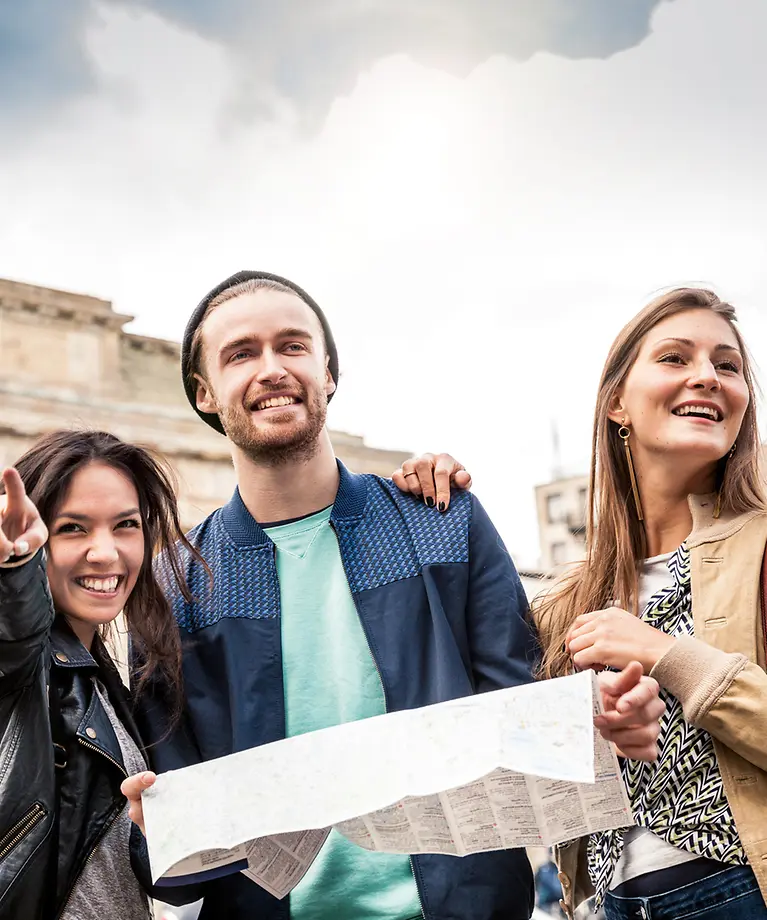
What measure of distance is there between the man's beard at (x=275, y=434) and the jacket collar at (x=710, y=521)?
134 centimetres

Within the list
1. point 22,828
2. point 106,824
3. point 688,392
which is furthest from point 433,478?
point 22,828

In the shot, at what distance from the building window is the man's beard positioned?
3999 cm

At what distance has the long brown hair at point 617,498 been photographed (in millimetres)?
3336

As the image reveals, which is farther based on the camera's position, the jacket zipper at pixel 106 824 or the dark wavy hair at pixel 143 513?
the dark wavy hair at pixel 143 513

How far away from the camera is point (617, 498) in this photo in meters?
3.54

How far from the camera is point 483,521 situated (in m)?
3.61

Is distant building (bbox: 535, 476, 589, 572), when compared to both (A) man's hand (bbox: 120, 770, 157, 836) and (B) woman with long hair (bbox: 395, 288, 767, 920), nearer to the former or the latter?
(B) woman with long hair (bbox: 395, 288, 767, 920)

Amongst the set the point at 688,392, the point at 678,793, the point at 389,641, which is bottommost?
the point at 678,793

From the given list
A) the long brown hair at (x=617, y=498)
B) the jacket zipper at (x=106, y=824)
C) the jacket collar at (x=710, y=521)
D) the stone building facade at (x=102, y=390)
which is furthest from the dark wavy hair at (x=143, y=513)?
the stone building facade at (x=102, y=390)

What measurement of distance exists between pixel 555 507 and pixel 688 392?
40384 millimetres

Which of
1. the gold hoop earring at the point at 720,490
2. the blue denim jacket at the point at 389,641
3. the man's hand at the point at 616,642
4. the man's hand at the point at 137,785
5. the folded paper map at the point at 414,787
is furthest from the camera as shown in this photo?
the gold hoop earring at the point at 720,490

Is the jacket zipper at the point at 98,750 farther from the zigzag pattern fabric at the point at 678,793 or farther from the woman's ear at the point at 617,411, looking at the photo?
the woman's ear at the point at 617,411

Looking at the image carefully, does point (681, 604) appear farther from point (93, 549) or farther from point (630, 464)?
point (93, 549)

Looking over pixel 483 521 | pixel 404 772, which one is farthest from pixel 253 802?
pixel 483 521
